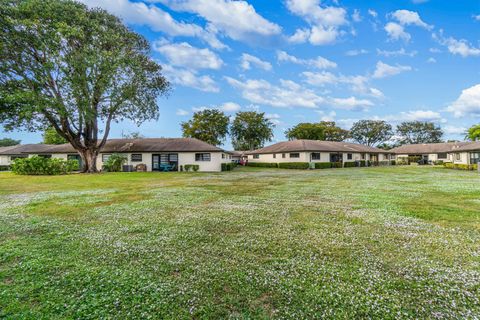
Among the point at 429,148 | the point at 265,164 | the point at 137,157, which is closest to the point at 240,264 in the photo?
the point at 137,157

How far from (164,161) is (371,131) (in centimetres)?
6190

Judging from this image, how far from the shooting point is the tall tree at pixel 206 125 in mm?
47844

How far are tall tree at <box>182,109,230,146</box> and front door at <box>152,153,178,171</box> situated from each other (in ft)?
66.1

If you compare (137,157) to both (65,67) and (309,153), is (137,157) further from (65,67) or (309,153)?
(309,153)

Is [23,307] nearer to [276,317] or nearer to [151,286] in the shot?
[151,286]

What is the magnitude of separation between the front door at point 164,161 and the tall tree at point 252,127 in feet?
94.9

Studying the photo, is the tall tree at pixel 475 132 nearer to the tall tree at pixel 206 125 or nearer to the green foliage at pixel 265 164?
the green foliage at pixel 265 164

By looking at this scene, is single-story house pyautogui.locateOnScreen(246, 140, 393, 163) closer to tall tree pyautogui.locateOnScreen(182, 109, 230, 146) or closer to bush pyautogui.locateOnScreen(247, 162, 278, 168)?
bush pyautogui.locateOnScreen(247, 162, 278, 168)

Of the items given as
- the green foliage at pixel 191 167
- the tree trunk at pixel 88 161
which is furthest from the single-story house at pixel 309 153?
the tree trunk at pixel 88 161

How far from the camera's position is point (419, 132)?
235 ft

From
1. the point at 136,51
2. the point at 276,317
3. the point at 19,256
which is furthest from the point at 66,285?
the point at 136,51

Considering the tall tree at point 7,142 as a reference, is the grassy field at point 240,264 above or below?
below

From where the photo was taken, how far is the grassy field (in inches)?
107

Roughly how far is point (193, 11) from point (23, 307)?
16896mm
